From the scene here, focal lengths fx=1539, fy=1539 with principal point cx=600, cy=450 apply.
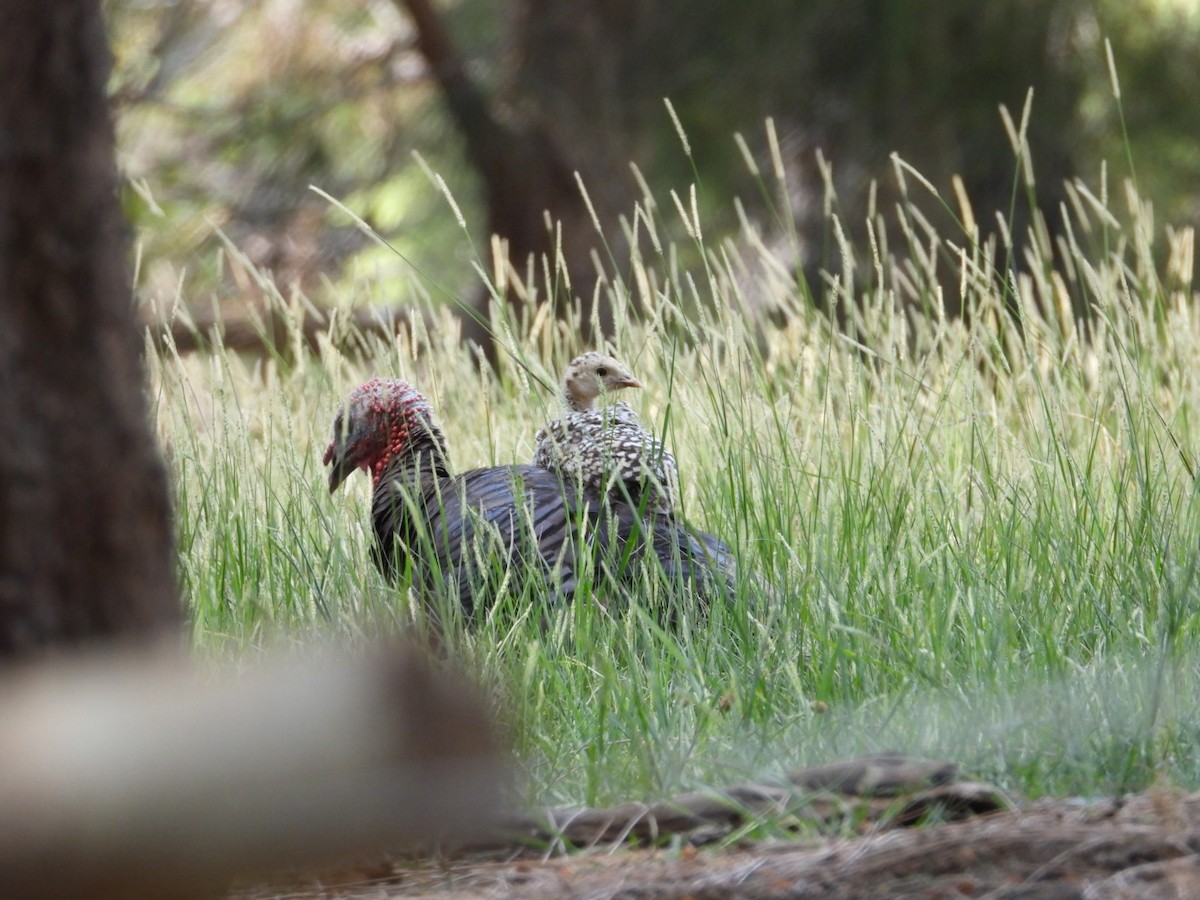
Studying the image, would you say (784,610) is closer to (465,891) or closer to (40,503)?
(465,891)

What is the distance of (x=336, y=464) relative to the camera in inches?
133

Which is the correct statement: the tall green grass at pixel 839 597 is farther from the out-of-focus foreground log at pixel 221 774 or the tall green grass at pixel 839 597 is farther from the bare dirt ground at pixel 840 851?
the out-of-focus foreground log at pixel 221 774

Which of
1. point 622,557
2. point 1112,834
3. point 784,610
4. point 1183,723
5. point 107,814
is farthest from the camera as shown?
point 622,557

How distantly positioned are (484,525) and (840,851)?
132 cm

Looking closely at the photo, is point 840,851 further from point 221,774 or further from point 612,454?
point 612,454

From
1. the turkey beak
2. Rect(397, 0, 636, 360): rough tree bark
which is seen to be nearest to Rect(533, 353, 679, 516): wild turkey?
the turkey beak

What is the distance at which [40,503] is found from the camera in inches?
57.8

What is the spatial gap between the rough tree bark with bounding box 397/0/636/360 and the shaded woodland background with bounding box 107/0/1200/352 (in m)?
0.01

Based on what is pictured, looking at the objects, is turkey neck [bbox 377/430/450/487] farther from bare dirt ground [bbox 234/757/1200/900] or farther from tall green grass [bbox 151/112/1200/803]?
bare dirt ground [bbox 234/757/1200/900]

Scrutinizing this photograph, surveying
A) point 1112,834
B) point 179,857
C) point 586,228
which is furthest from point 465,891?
point 586,228

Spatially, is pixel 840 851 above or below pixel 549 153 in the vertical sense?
below

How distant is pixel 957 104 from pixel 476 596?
578 cm

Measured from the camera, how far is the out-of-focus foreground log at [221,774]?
1.16m

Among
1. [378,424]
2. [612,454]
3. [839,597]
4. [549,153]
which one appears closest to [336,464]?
[378,424]
